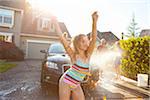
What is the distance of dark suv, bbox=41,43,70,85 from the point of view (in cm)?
247

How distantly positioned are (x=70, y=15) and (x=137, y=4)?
1107 millimetres

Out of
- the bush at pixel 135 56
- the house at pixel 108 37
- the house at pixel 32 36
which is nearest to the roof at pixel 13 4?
the house at pixel 32 36

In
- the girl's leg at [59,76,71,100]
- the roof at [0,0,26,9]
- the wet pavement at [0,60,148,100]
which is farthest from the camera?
the roof at [0,0,26,9]

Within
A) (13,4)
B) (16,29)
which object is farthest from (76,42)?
(13,4)

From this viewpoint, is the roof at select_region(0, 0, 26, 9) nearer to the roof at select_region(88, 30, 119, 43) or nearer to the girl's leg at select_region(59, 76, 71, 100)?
the roof at select_region(88, 30, 119, 43)

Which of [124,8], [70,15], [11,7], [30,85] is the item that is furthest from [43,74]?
[11,7]

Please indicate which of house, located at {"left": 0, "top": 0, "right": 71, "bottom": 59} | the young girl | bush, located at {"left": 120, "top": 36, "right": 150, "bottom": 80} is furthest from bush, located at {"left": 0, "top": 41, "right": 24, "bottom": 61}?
bush, located at {"left": 120, "top": 36, "right": 150, "bottom": 80}

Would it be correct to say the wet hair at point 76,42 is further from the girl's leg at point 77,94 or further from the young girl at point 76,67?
the girl's leg at point 77,94

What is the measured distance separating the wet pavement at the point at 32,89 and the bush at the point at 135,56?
600 mm

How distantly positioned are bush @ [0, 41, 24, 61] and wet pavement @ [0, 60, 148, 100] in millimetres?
110

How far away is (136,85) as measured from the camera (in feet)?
11.9

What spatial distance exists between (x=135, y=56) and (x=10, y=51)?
2159 millimetres

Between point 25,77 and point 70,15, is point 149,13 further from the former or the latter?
point 25,77

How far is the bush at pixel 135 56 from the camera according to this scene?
12.3 ft
